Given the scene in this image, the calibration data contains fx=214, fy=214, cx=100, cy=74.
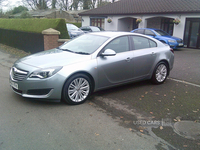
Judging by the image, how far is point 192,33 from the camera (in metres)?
18.0

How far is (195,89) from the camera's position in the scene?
6344mm

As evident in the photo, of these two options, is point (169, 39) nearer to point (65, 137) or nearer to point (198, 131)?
point (198, 131)

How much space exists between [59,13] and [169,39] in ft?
118

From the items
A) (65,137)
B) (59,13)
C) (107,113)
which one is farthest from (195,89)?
(59,13)

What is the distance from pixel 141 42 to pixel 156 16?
1558 cm

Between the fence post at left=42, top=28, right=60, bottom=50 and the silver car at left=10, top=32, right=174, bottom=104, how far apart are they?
4.61 meters

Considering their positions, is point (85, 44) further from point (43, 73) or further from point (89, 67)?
point (43, 73)

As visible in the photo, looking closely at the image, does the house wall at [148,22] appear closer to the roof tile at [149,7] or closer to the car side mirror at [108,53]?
the roof tile at [149,7]

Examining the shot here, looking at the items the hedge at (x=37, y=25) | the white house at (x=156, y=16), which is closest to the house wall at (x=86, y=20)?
the white house at (x=156, y=16)

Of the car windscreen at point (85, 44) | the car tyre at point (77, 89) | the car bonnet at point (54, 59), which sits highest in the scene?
the car windscreen at point (85, 44)

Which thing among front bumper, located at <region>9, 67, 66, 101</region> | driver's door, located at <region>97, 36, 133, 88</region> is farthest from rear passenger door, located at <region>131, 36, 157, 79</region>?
front bumper, located at <region>9, 67, 66, 101</region>

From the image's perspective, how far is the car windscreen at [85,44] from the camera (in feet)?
18.0

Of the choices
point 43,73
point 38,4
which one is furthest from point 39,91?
point 38,4

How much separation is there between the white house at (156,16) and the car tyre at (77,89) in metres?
15.2
